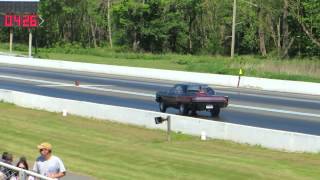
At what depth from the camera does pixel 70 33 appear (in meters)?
119

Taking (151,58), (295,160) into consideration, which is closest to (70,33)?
(151,58)

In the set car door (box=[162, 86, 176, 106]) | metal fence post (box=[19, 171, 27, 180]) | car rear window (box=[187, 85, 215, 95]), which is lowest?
car door (box=[162, 86, 176, 106])

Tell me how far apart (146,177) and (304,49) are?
68421mm

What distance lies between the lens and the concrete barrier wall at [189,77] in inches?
1635

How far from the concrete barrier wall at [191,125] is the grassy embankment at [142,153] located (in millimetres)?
323

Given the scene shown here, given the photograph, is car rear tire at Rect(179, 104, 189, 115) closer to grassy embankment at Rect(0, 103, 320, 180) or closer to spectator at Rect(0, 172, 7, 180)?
grassy embankment at Rect(0, 103, 320, 180)

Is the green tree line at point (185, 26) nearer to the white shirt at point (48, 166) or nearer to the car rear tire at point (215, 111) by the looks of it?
the car rear tire at point (215, 111)

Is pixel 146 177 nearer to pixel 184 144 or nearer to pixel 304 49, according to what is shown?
pixel 184 144

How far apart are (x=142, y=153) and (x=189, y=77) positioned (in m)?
28.8

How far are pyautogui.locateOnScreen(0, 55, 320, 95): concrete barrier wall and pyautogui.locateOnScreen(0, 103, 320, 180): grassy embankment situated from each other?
60.5 ft

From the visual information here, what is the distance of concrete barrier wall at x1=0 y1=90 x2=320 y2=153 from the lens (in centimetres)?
1886

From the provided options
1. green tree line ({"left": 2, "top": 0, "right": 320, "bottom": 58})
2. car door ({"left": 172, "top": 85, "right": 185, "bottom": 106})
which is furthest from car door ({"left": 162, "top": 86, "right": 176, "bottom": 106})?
green tree line ({"left": 2, "top": 0, "right": 320, "bottom": 58})

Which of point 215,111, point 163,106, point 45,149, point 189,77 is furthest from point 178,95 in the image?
point 189,77

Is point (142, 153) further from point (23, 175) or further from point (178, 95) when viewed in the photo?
point (23, 175)
